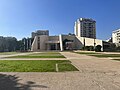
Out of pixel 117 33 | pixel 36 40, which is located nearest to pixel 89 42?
pixel 36 40

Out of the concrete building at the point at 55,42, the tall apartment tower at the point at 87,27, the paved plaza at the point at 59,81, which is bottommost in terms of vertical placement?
the paved plaza at the point at 59,81

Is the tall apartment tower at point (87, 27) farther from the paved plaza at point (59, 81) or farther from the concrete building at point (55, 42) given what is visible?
the paved plaza at point (59, 81)

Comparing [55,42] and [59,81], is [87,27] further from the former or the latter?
[59,81]

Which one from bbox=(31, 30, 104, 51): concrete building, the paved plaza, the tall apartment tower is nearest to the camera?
the paved plaza

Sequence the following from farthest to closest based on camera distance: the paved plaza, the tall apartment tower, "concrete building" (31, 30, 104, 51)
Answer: the tall apartment tower
"concrete building" (31, 30, 104, 51)
the paved plaza

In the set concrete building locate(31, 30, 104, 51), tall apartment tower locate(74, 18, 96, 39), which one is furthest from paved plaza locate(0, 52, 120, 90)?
tall apartment tower locate(74, 18, 96, 39)

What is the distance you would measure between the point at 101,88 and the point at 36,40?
12756cm

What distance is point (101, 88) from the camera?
745 cm

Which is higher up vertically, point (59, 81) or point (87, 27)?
point (87, 27)

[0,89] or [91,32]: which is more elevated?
[91,32]

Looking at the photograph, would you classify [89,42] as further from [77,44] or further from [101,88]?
[101,88]

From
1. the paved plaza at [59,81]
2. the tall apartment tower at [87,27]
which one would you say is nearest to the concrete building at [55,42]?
the tall apartment tower at [87,27]

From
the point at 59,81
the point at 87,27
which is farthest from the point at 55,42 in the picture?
the point at 59,81

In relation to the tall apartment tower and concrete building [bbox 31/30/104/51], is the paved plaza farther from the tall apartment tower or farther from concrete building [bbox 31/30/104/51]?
the tall apartment tower
